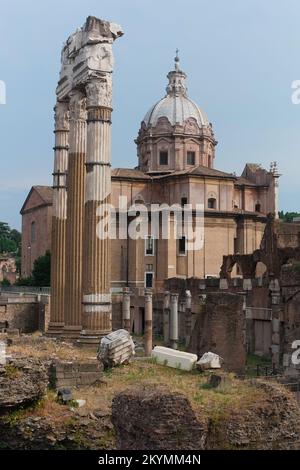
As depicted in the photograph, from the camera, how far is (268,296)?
23078mm

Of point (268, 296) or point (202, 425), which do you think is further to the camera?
point (268, 296)

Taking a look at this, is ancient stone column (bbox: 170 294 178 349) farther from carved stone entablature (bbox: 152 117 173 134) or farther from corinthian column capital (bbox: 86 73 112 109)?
carved stone entablature (bbox: 152 117 173 134)

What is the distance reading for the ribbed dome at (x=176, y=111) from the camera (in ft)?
144

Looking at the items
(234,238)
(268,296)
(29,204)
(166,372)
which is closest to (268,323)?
(268,296)

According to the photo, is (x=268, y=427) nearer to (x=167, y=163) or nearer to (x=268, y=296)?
(x=268, y=296)

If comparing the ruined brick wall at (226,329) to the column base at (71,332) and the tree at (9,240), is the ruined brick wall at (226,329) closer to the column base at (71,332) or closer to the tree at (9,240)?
the column base at (71,332)

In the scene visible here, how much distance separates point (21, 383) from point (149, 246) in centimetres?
2959

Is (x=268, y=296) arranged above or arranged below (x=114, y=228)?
below

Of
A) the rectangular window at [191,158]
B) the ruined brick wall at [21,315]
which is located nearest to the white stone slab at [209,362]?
the ruined brick wall at [21,315]

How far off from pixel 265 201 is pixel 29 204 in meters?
17.3

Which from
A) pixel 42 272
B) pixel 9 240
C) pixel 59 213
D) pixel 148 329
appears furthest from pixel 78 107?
pixel 9 240

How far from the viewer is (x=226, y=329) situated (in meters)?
14.7

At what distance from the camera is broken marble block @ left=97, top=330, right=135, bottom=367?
1261 cm
